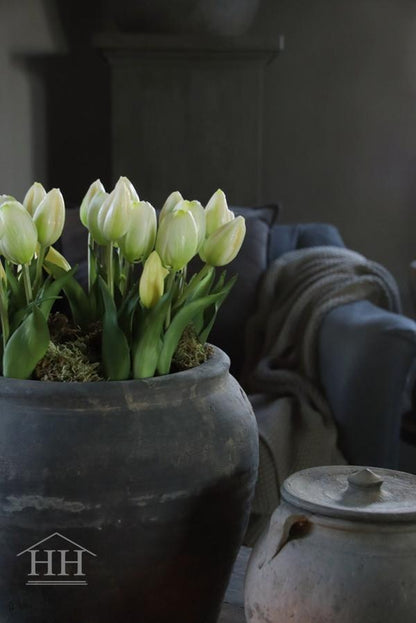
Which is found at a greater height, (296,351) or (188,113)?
(188,113)

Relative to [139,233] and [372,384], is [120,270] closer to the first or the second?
[139,233]

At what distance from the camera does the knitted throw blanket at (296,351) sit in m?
1.90

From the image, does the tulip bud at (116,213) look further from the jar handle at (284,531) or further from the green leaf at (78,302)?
the jar handle at (284,531)

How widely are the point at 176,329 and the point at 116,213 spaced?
103 mm

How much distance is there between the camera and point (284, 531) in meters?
0.68

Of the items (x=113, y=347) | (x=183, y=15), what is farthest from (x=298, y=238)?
(x=113, y=347)

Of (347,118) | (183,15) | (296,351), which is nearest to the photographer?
(296,351)

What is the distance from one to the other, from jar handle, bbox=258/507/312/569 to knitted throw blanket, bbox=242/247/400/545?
114 cm

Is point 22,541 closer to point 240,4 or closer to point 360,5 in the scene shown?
point 240,4

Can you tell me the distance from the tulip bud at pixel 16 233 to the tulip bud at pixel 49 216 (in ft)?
0.12

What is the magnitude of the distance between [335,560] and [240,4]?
279 cm

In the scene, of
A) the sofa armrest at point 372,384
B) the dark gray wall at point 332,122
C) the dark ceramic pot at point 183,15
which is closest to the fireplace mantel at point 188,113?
the dark ceramic pot at point 183,15

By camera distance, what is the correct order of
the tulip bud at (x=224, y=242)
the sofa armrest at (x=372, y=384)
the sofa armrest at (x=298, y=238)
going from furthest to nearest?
1. the sofa armrest at (x=298, y=238)
2. the sofa armrest at (x=372, y=384)
3. the tulip bud at (x=224, y=242)

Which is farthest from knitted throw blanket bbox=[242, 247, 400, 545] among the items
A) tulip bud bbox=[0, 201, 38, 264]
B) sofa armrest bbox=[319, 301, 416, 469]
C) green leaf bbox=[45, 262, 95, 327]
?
tulip bud bbox=[0, 201, 38, 264]
